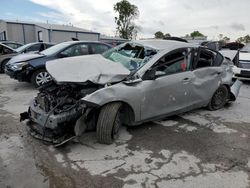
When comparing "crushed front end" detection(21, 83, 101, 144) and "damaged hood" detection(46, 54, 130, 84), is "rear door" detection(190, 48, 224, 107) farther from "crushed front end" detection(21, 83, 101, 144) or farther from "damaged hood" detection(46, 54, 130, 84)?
"crushed front end" detection(21, 83, 101, 144)

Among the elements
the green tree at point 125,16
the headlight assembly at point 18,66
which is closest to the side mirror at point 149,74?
the headlight assembly at point 18,66

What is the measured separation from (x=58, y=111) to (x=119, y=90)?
3.03 ft

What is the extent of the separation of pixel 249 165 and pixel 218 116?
1.98m

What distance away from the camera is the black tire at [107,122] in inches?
138

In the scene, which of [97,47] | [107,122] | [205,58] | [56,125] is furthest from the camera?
[97,47]

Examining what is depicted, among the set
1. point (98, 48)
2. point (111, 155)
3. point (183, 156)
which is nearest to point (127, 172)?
point (111, 155)

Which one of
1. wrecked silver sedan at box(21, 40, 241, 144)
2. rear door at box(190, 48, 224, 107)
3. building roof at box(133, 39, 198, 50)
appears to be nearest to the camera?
wrecked silver sedan at box(21, 40, 241, 144)

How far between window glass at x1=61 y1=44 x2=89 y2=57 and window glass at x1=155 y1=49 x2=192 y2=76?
13.1 feet

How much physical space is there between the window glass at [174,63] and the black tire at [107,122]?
1.03 m

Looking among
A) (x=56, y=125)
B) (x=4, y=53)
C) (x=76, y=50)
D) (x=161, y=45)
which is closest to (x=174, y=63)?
(x=161, y=45)

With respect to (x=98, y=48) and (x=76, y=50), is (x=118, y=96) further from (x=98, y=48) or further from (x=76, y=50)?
(x=98, y=48)

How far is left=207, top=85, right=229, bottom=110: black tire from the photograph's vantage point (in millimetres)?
5367

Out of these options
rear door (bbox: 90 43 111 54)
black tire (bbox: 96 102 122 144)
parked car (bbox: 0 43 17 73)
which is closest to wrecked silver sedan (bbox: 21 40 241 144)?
black tire (bbox: 96 102 122 144)

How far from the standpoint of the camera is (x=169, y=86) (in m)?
4.16
